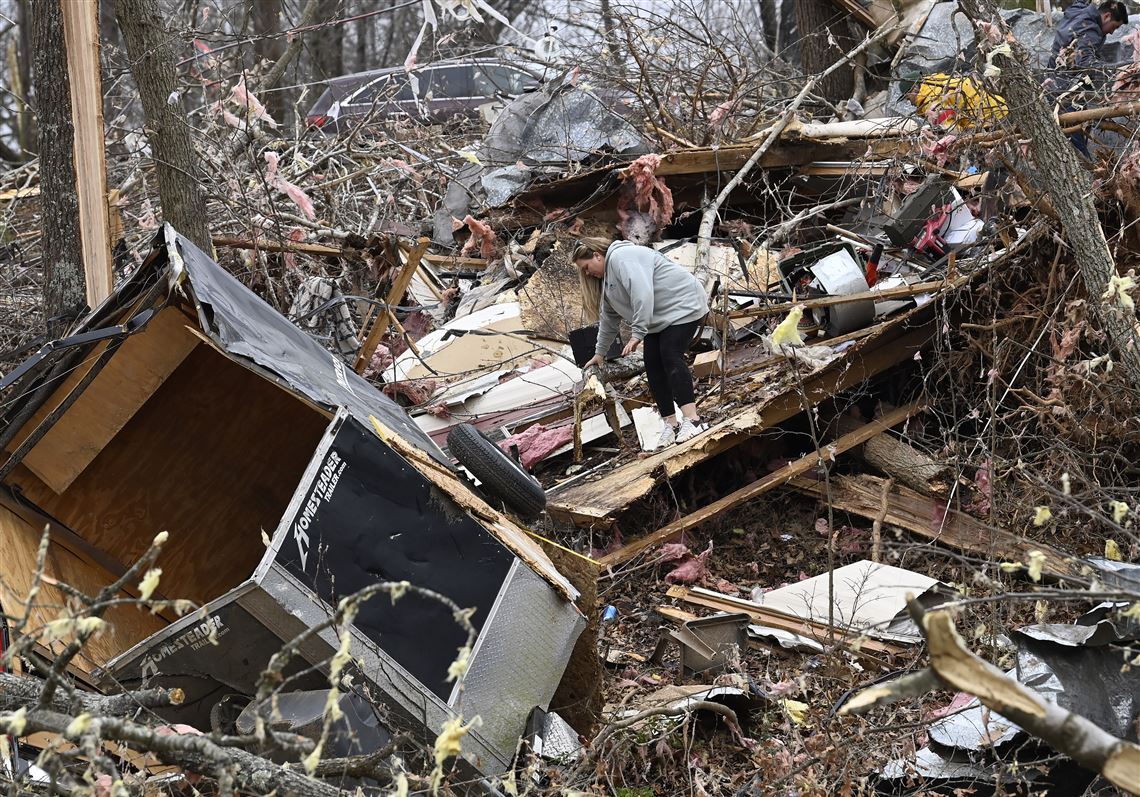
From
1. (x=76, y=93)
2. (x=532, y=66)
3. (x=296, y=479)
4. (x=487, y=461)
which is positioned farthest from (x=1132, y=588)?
(x=532, y=66)

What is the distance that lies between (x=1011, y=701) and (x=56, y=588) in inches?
127

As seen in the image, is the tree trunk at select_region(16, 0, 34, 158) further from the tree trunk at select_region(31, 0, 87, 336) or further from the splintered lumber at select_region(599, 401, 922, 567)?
the splintered lumber at select_region(599, 401, 922, 567)

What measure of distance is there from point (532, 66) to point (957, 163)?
6.65m

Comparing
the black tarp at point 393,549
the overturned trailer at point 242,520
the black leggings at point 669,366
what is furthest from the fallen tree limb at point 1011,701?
the black leggings at point 669,366

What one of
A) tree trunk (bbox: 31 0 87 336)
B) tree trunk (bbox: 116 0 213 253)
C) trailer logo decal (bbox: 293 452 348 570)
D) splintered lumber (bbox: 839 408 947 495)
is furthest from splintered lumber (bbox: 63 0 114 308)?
splintered lumber (bbox: 839 408 947 495)

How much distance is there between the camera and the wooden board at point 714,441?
644 cm

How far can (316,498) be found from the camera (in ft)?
12.9

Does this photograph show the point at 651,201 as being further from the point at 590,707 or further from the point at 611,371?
the point at 590,707

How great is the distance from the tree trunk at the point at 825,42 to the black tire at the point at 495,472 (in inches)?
280

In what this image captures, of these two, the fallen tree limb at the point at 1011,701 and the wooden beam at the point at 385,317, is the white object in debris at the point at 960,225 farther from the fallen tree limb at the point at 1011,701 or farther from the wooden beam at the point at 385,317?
the fallen tree limb at the point at 1011,701

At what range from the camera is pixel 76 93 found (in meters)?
7.05

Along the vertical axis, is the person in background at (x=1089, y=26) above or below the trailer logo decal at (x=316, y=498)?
above

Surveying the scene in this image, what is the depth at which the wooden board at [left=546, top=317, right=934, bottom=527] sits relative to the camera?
6.44 m

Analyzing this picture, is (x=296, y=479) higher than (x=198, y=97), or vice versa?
(x=198, y=97)
